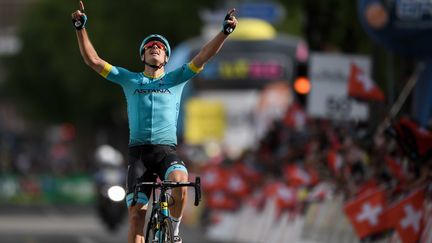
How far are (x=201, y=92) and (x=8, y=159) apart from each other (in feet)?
83.3

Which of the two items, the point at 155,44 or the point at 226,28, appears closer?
the point at 226,28

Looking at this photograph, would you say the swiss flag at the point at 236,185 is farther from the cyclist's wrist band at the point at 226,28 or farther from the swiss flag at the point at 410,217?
the cyclist's wrist band at the point at 226,28

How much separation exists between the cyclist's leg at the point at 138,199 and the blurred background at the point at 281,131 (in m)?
4.02

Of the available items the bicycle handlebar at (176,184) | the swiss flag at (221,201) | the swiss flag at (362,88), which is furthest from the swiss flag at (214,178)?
the bicycle handlebar at (176,184)

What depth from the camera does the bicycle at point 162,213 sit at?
13289 millimetres

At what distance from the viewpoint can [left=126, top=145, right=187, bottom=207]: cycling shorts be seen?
1377 centimetres

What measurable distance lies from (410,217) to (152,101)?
176 inches

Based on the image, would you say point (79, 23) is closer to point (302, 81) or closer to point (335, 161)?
point (335, 161)

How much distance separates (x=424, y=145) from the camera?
17141 millimetres

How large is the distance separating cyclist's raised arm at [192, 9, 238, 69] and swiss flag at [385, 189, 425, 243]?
429 centimetres

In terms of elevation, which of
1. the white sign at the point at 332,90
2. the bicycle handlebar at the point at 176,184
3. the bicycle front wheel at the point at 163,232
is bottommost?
the bicycle front wheel at the point at 163,232

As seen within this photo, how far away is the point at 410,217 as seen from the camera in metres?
17.3

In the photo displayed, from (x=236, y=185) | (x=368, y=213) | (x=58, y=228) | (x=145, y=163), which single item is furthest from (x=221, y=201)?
(x=145, y=163)

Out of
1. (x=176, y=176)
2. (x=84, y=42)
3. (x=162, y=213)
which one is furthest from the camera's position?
(x=84, y=42)
